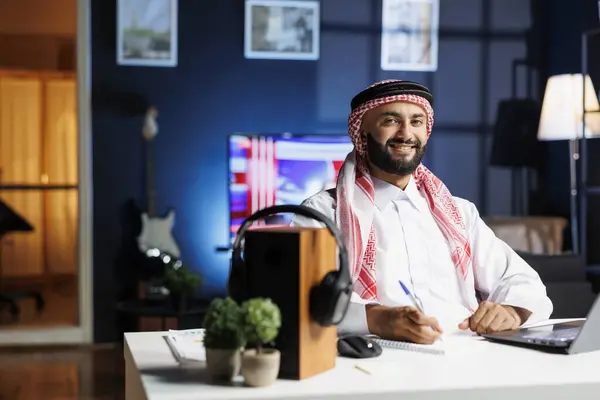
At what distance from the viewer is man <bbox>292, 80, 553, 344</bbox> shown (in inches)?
96.6

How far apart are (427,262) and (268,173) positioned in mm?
3440

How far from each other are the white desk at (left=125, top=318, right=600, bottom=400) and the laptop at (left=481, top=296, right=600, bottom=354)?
0.09ft

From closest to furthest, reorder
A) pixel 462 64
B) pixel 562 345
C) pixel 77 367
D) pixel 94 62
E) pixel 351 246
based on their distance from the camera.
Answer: pixel 562 345
pixel 351 246
pixel 77 367
pixel 94 62
pixel 462 64

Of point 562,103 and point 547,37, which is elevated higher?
point 547,37

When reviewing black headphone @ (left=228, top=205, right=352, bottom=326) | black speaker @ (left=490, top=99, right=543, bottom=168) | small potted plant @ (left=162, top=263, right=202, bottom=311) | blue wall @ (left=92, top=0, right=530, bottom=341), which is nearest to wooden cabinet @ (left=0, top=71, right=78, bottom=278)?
blue wall @ (left=92, top=0, right=530, bottom=341)

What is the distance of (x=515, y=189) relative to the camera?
6609 millimetres

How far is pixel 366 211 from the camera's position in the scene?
2500 mm

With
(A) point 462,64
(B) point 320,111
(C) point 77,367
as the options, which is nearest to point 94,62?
(B) point 320,111

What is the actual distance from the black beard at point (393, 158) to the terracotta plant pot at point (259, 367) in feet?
3.57

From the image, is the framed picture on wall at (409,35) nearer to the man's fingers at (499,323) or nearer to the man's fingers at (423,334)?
the man's fingers at (499,323)

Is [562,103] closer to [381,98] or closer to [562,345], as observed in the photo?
[381,98]

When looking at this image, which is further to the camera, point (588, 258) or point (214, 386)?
point (588, 258)

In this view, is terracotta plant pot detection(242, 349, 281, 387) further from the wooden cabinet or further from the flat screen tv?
the wooden cabinet

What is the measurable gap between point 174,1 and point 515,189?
276 centimetres
